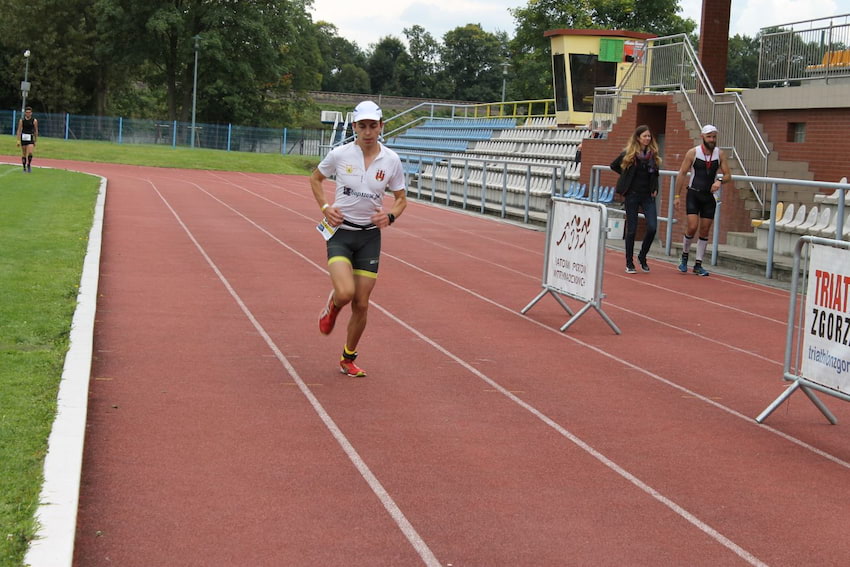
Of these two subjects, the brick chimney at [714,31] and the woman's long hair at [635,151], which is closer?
the woman's long hair at [635,151]

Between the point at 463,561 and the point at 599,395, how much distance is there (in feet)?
11.2

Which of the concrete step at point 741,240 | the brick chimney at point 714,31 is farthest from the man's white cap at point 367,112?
the brick chimney at point 714,31

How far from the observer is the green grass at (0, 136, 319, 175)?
48.4 meters

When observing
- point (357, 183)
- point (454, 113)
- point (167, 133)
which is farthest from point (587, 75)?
point (357, 183)

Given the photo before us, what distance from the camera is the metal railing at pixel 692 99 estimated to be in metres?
20.3

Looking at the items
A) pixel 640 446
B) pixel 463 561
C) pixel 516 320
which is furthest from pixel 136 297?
pixel 463 561

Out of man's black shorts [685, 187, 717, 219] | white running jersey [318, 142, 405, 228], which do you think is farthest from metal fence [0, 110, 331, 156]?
white running jersey [318, 142, 405, 228]

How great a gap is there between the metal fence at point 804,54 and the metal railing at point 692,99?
4.03 feet

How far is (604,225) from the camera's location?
33.7 feet

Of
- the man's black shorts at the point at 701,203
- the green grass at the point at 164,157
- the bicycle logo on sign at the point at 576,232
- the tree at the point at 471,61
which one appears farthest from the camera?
the tree at the point at 471,61

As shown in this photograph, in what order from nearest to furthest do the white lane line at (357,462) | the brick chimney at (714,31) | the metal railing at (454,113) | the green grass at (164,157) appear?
1. the white lane line at (357,462)
2. the brick chimney at (714,31)
3. the green grass at (164,157)
4. the metal railing at (454,113)

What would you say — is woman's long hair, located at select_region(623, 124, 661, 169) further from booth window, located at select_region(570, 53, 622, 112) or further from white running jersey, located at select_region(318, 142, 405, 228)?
booth window, located at select_region(570, 53, 622, 112)

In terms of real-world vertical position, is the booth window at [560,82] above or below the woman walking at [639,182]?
above

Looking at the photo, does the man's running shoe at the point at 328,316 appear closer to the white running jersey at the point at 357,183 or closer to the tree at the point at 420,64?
the white running jersey at the point at 357,183
